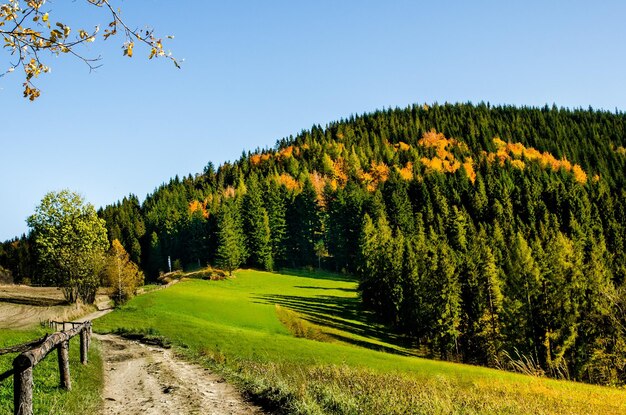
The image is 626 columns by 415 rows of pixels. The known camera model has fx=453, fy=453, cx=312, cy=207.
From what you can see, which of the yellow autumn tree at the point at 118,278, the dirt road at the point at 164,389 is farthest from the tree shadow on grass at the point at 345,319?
the dirt road at the point at 164,389

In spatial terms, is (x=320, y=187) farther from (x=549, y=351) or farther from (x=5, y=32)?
(x=5, y=32)

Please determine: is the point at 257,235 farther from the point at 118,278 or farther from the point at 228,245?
the point at 118,278

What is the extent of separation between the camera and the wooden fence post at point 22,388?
9.15 metres

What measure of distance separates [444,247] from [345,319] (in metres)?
18.2

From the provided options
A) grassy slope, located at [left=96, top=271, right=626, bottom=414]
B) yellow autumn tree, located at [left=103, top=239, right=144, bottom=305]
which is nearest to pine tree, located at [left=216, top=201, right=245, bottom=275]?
grassy slope, located at [left=96, top=271, right=626, bottom=414]

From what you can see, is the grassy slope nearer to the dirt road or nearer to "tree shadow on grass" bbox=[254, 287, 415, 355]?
"tree shadow on grass" bbox=[254, 287, 415, 355]

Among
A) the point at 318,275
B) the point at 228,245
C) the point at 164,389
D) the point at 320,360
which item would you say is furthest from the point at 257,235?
the point at 164,389

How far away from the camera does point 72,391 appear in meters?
14.6

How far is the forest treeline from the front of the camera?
50219mm

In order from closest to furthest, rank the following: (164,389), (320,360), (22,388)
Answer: (22,388) → (164,389) → (320,360)

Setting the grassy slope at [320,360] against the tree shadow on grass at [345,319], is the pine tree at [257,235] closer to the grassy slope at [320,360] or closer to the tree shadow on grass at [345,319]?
the grassy slope at [320,360]

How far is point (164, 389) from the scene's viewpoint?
16062 millimetres

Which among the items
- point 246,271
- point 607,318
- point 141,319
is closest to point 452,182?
point 246,271

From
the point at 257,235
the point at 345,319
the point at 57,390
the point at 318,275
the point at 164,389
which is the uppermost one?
the point at 257,235
